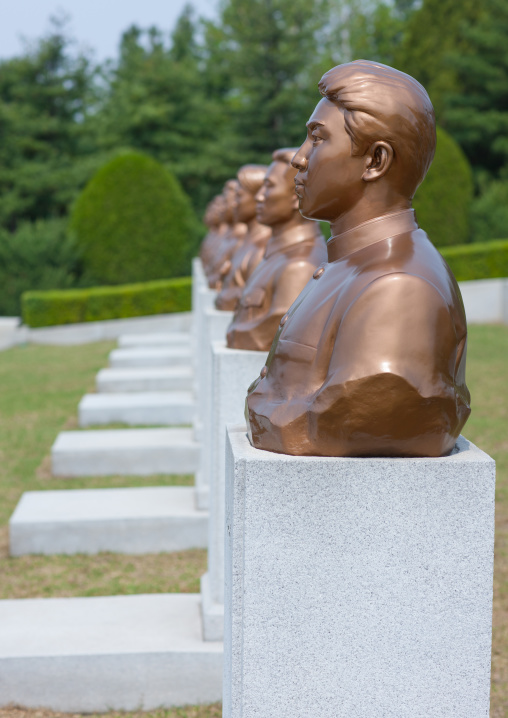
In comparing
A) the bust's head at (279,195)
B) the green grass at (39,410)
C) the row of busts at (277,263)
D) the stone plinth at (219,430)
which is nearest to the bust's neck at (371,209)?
the row of busts at (277,263)

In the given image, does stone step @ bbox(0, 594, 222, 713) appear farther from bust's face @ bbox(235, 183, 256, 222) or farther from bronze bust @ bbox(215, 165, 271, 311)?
bust's face @ bbox(235, 183, 256, 222)

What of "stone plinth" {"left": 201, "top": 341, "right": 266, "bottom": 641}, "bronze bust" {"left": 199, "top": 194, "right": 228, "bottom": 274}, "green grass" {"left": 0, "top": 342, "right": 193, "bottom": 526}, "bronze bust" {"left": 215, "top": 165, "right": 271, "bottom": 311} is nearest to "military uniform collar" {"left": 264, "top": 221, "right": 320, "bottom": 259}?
"stone plinth" {"left": 201, "top": 341, "right": 266, "bottom": 641}

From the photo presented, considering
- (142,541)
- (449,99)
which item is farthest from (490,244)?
(142,541)

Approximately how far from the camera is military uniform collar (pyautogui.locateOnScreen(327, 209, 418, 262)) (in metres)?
2.67

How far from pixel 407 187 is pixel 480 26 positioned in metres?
22.3

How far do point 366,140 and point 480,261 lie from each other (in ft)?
53.5

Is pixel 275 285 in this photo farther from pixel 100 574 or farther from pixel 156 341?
pixel 156 341

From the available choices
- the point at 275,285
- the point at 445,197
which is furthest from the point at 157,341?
the point at 275,285

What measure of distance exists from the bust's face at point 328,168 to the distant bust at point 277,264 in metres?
1.49

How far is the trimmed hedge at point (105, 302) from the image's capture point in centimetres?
1827

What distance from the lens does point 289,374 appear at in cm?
271

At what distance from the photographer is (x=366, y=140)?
2594 mm

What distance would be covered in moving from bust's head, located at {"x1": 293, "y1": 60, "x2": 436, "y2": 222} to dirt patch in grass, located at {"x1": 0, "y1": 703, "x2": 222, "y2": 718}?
8.40 feet

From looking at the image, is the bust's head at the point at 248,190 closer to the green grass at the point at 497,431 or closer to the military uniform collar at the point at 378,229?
the green grass at the point at 497,431
